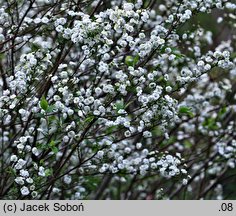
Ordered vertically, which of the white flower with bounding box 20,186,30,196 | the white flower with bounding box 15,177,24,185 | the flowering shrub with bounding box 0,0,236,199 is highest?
the flowering shrub with bounding box 0,0,236,199

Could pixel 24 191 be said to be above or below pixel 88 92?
below

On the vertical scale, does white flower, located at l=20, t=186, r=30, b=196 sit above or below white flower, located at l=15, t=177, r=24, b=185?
below

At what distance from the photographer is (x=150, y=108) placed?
143 inches

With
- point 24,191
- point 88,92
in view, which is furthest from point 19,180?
point 88,92

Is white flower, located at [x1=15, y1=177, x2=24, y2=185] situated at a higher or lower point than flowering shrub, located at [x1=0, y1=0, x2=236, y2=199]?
lower

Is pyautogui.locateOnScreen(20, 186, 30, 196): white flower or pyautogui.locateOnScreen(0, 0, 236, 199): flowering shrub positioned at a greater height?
pyautogui.locateOnScreen(0, 0, 236, 199): flowering shrub

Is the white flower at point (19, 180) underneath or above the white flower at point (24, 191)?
above

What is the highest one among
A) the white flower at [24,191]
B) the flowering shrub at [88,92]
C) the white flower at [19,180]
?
the flowering shrub at [88,92]

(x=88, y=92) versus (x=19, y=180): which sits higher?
(x=88, y=92)

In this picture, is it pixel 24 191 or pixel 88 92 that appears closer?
pixel 24 191

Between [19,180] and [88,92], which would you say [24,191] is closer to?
[19,180]
